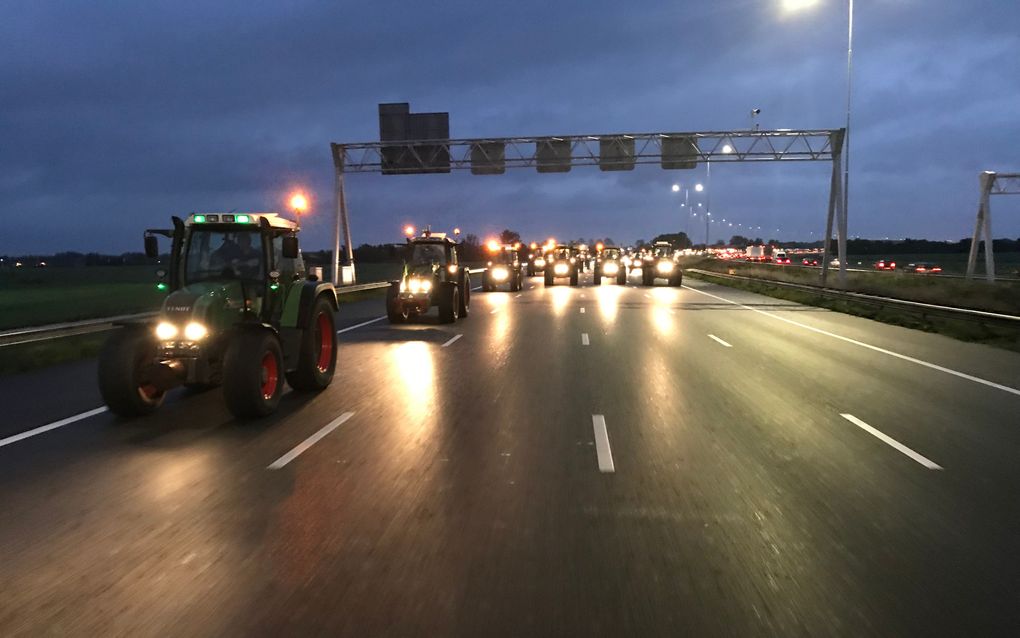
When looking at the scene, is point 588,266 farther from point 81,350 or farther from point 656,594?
Result: point 656,594

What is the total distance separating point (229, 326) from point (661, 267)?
3943 cm

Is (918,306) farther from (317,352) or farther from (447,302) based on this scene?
(317,352)

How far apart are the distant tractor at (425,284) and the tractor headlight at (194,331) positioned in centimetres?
1311

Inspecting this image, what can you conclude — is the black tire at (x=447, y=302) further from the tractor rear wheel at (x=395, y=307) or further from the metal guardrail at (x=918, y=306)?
the metal guardrail at (x=918, y=306)

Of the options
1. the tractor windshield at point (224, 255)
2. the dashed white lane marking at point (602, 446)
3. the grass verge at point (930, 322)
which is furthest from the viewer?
the grass verge at point (930, 322)

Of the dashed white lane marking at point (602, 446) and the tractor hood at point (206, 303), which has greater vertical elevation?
the tractor hood at point (206, 303)

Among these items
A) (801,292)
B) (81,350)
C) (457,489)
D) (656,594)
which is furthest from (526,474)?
(801,292)

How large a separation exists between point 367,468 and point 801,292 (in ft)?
105

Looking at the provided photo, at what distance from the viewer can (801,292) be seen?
35.6m

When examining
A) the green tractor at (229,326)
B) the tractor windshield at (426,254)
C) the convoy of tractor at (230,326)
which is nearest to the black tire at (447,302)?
the tractor windshield at (426,254)

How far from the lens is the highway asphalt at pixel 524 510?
4324 mm

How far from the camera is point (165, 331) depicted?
31.9ft

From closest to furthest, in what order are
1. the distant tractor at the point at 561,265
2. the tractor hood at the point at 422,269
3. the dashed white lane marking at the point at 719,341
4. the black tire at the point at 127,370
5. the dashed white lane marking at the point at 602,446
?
1. the dashed white lane marking at the point at 602,446
2. the black tire at the point at 127,370
3. the dashed white lane marking at the point at 719,341
4. the tractor hood at the point at 422,269
5. the distant tractor at the point at 561,265

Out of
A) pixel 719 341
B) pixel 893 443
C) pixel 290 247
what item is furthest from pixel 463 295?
pixel 893 443
